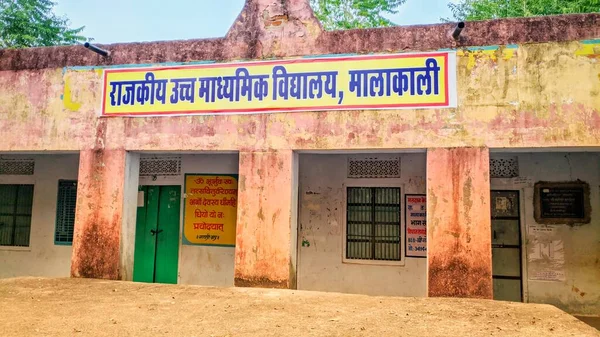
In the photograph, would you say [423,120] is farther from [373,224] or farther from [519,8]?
[519,8]

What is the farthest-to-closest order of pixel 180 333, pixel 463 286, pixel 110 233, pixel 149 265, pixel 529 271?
pixel 149 265, pixel 529 271, pixel 110 233, pixel 463 286, pixel 180 333

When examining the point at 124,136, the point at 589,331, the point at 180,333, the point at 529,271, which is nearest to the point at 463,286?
the point at 589,331

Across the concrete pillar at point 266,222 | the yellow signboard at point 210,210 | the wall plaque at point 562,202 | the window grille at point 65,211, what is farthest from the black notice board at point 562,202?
the window grille at point 65,211

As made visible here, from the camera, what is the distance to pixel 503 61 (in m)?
5.91

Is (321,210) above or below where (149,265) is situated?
above

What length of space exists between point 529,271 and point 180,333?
5615 mm

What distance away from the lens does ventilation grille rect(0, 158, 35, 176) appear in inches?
357

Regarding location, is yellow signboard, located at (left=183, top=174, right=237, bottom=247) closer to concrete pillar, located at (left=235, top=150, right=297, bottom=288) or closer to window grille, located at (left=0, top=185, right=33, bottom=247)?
concrete pillar, located at (left=235, top=150, right=297, bottom=288)

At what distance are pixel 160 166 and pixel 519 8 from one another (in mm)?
12353

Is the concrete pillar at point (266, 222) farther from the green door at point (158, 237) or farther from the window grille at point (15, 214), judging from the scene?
the window grille at point (15, 214)

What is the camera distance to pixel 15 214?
9086mm

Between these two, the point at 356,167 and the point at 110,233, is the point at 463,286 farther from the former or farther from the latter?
the point at 110,233

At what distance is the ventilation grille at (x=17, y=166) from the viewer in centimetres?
908

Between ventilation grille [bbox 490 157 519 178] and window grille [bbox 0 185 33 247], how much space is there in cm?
825
